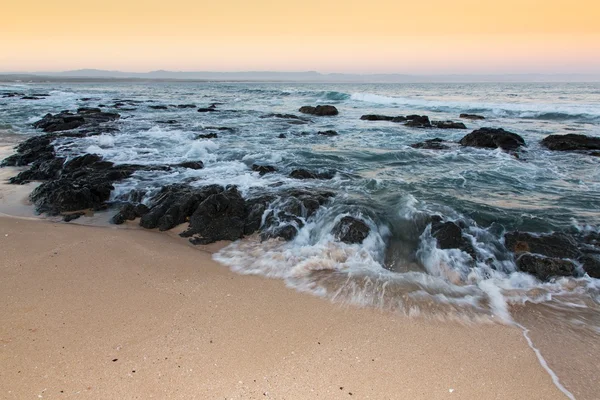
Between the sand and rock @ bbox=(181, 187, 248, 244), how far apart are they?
1.19 m

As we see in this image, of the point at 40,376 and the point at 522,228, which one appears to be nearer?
the point at 40,376

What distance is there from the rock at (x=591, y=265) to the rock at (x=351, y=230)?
2749 millimetres

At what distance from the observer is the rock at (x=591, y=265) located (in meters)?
4.40

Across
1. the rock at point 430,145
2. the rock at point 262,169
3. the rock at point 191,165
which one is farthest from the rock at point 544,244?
the rock at point 430,145

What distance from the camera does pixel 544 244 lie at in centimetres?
500

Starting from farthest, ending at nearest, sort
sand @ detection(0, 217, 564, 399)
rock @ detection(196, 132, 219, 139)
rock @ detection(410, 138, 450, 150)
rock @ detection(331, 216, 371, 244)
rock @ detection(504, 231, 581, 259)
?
rock @ detection(196, 132, 219, 139) → rock @ detection(410, 138, 450, 150) → rock @ detection(331, 216, 371, 244) → rock @ detection(504, 231, 581, 259) → sand @ detection(0, 217, 564, 399)

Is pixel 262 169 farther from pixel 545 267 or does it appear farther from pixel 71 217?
pixel 545 267

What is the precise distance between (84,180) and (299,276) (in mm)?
5652

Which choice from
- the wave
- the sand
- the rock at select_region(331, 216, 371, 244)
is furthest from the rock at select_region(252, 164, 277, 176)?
the wave

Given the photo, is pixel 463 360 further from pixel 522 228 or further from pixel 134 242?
pixel 134 242

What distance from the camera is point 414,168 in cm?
967

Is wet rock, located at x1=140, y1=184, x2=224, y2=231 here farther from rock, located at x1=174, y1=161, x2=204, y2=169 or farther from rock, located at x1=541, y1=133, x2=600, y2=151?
rock, located at x1=541, y1=133, x2=600, y2=151

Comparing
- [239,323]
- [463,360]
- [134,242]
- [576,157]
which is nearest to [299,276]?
[239,323]

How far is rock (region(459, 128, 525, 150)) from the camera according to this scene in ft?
42.3
